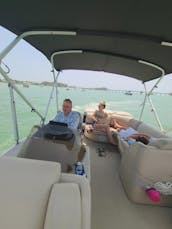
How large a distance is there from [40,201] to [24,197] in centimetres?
8

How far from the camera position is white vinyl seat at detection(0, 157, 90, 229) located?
3.00 ft

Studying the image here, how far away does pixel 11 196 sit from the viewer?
97 centimetres

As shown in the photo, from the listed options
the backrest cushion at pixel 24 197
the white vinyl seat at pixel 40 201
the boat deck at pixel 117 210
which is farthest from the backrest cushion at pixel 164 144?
the backrest cushion at pixel 24 197

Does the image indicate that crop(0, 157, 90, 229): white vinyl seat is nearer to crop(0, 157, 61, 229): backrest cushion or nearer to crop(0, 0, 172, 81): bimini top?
crop(0, 157, 61, 229): backrest cushion

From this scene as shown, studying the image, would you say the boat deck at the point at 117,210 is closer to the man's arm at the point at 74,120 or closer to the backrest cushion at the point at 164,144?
the backrest cushion at the point at 164,144

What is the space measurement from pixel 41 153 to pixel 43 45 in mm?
1823

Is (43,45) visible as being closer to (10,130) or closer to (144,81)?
(144,81)

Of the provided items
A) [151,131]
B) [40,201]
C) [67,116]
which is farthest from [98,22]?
[151,131]

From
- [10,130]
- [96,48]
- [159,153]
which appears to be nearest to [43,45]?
[96,48]

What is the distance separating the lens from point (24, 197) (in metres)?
0.97

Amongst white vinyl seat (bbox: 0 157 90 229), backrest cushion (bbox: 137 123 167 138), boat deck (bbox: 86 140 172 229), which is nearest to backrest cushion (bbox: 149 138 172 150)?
boat deck (bbox: 86 140 172 229)

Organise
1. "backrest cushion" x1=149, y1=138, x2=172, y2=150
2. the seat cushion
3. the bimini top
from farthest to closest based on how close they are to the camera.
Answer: "backrest cushion" x1=149, y1=138, x2=172, y2=150
the bimini top
the seat cushion

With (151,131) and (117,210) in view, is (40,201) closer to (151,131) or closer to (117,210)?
(117,210)

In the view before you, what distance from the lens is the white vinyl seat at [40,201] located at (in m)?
0.91
